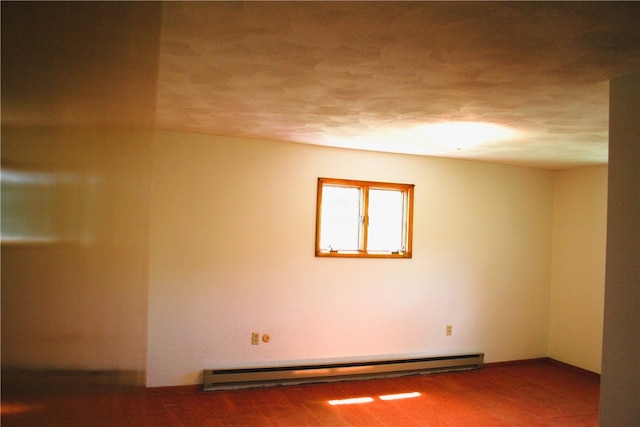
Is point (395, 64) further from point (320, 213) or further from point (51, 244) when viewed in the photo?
point (320, 213)

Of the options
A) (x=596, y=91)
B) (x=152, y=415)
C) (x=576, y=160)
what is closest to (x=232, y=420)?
(x=152, y=415)

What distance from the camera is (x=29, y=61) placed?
0.12m

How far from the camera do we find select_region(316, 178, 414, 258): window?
4.55 meters

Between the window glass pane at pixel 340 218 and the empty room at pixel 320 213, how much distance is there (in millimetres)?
24

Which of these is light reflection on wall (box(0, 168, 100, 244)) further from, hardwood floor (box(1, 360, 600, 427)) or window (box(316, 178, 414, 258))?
window (box(316, 178, 414, 258))

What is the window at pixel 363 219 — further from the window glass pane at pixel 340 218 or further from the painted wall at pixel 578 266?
the painted wall at pixel 578 266

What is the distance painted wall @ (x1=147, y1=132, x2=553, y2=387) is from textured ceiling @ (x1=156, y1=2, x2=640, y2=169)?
2.50 ft

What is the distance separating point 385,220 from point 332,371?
5.31 feet

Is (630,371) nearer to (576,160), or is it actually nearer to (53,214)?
(53,214)

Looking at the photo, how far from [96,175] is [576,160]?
5.33 m

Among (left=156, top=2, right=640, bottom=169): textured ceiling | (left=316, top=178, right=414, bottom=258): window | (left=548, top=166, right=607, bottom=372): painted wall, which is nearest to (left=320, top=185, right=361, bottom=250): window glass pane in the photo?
(left=316, top=178, right=414, bottom=258): window

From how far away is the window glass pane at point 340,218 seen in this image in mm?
4555

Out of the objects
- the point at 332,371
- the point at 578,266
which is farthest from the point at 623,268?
the point at 578,266

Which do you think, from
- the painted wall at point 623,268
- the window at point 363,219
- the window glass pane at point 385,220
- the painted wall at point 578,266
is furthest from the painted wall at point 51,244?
the painted wall at point 578,266
